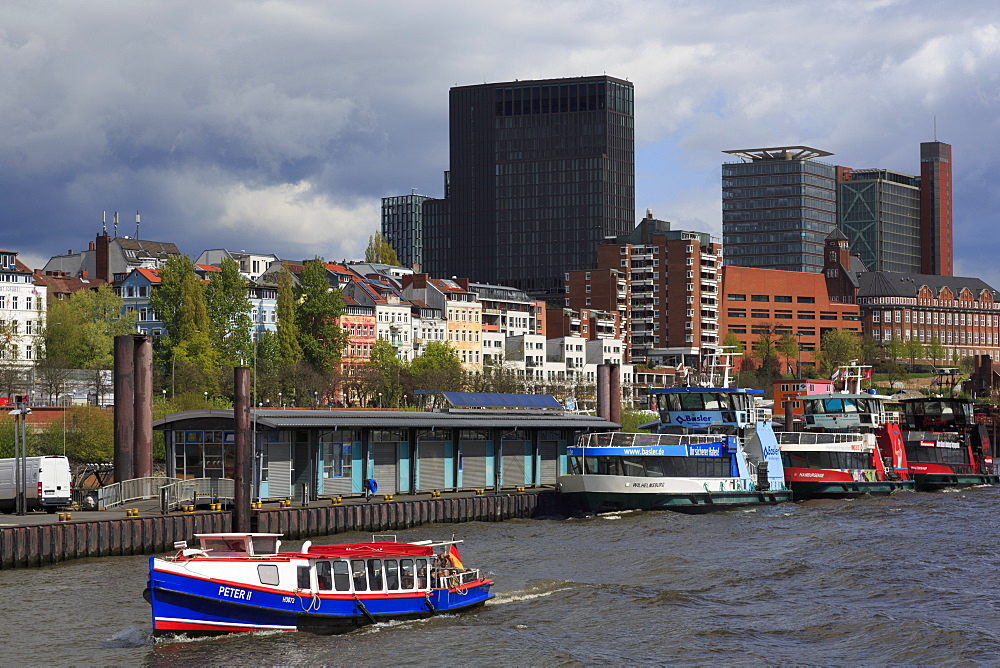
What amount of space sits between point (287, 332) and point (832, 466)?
6797 cm

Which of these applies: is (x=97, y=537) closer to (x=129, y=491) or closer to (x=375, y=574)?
(x=129, y=491)

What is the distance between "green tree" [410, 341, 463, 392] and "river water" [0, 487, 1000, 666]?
8387 centimetres

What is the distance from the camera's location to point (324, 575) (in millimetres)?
40594

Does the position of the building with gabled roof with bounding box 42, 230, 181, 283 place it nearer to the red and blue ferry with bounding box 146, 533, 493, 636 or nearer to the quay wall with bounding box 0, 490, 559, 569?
the quay wall with bounding box 0, 490, 559, 569

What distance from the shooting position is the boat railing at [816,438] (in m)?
87.9

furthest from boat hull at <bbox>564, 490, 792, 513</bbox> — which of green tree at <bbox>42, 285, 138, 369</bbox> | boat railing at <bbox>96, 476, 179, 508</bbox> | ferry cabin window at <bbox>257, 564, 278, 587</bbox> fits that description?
green tree at <bbox>42, 285, 138, 369</bbox>

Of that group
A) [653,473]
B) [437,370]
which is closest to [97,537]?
[653,473]

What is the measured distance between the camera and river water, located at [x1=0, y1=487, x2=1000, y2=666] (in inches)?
1544

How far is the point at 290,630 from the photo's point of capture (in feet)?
132

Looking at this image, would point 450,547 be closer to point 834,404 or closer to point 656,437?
point 656,437

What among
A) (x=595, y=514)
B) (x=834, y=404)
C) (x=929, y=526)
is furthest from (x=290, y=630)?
(x=834, y=404)

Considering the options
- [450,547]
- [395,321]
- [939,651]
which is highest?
[395,321]

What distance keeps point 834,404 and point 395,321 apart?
9819 centimetres

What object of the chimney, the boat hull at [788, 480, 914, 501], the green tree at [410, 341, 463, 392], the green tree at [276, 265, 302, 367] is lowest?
the boat hull at [788, 480, 914, 501]
